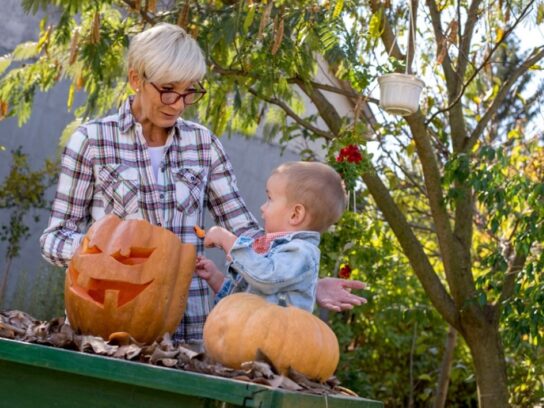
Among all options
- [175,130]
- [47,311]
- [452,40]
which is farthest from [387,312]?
[175,130]

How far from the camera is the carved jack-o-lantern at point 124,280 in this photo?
2.30 metres

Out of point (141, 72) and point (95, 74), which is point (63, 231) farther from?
point (95, 74)

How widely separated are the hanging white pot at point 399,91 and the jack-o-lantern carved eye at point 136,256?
2.94 meters

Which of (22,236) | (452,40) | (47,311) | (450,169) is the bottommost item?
(47,311)

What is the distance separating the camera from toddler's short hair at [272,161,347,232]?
2.50 meters

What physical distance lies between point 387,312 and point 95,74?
108 inches

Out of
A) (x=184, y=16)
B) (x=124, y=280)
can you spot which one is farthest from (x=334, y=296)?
(x=184, y=16)

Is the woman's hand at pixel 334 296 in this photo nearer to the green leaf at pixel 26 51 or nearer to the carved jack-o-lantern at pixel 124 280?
the carved jack-o-lantern at pixel 124 280

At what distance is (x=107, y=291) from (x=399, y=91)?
3073 mm

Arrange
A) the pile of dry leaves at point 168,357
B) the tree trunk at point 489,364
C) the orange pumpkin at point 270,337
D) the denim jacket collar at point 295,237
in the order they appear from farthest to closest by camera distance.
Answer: the tree trunk at point 489,364 → the denim jacket collar at point 295,237 → the orange pumpkin at point 270,337 → the pile of dry leaves at point 168,357

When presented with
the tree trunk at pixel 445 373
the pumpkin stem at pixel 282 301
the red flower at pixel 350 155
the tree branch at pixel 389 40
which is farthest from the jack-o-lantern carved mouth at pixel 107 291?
the tree trunk at pixel 445 373

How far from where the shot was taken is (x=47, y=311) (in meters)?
8.91

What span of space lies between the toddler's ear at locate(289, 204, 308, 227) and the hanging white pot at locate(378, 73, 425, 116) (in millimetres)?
2677

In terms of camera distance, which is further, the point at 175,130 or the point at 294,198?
the point at 175,130
